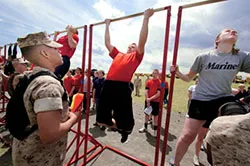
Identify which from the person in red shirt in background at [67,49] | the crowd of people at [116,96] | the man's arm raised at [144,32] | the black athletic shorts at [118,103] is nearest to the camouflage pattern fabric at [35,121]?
the crowd of people at [116,96]

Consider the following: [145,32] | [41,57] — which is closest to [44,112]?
[41,57]

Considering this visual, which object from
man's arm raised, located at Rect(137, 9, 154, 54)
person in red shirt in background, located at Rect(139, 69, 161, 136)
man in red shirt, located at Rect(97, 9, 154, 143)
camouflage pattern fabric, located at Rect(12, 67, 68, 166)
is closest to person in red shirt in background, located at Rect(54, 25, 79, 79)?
man in red shirt, located at Rect(97, 9, 154, 143)

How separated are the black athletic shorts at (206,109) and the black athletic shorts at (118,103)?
826 millimetres

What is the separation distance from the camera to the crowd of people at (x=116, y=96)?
1.07 meters

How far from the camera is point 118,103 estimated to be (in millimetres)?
1933

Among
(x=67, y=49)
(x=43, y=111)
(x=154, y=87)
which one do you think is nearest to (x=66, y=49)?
(x=67, y=49)

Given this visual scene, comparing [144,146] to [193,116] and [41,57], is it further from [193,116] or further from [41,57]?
[41,57]

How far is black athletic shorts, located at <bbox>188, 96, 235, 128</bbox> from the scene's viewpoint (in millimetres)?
1899

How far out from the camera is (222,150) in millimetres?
825

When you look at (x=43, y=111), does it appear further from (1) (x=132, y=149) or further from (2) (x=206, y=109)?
(1) (x=132, y=149)

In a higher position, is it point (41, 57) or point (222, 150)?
point (41, 57)

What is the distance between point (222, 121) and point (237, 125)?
0.26 feet

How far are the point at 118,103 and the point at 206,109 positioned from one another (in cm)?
109

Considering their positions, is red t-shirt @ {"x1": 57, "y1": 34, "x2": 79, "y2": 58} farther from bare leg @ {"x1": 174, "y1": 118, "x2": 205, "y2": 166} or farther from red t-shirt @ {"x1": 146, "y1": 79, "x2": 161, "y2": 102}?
red t-shirt @ {"x1": 146, "y1": 79, "x2": 161, "y2": 102}
